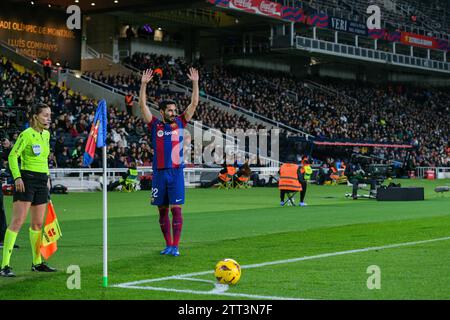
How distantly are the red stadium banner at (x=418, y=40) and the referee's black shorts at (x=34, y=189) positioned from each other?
6068cm

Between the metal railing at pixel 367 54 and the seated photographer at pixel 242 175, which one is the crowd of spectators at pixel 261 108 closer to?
the metal railing at pixel 367 54

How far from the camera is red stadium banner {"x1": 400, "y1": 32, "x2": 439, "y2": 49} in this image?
67.8 m

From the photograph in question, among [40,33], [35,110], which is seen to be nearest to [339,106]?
[40,33]

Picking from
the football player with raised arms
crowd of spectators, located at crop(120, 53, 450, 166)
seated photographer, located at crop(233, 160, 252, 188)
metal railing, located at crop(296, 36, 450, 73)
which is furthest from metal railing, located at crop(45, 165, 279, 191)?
metal railing, located at crop(296, 36, 450, 73)

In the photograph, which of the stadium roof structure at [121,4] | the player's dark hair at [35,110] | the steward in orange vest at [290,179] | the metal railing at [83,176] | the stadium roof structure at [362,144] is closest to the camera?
the player's dark hair at [35,110]

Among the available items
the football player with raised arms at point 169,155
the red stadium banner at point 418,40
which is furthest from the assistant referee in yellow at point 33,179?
the red stadium banner at point 418,40

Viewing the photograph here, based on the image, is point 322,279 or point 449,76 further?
point 449,76

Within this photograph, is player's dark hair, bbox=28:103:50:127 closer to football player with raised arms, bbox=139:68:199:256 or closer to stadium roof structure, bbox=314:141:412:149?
football player with raised arms, bbox=139:68:199:256

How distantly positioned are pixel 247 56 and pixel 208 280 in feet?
182

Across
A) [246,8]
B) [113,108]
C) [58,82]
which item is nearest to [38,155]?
[113,108]

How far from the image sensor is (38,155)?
9945 mm

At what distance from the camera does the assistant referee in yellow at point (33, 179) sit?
9758mm

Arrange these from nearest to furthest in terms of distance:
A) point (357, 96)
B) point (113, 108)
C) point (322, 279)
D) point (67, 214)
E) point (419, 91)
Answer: point (322, 279)
point (67, 214)
point (113, 108)
point (357, 96)
point (419, 91)
